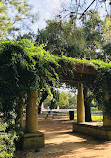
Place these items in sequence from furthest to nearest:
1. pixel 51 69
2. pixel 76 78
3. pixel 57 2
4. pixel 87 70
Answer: pixel 76 78
pixel 87 70
pixel 51 69
pixel 57 2

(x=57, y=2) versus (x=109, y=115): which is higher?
(x=57, y=2)

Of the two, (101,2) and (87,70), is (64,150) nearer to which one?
(87,70)

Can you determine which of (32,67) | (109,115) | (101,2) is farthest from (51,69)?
(109,115)

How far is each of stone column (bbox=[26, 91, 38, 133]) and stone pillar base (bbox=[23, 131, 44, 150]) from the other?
0.21 meters

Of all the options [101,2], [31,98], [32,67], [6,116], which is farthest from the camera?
[31,98]

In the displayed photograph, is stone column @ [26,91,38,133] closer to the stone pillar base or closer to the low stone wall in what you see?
the stone pillar base

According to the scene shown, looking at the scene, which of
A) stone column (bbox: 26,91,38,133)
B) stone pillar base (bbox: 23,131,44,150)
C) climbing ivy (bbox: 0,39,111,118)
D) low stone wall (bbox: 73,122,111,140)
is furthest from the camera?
low stone wall (bbox: 73,122,111,140)

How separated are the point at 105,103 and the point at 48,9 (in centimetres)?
484

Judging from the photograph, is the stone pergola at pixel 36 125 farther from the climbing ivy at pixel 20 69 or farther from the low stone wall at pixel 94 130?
the climbing ivy at pixel 20 69

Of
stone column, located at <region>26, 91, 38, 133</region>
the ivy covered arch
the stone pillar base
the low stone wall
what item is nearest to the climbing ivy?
the ivy covered arch

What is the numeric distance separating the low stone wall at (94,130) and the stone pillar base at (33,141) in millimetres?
3023

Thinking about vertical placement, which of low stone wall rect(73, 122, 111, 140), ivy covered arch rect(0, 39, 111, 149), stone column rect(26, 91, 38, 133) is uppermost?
ivy covered arch rect(0, 39, 111, 149)

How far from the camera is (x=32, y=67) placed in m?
4.68

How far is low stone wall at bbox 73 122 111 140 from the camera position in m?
6.58
